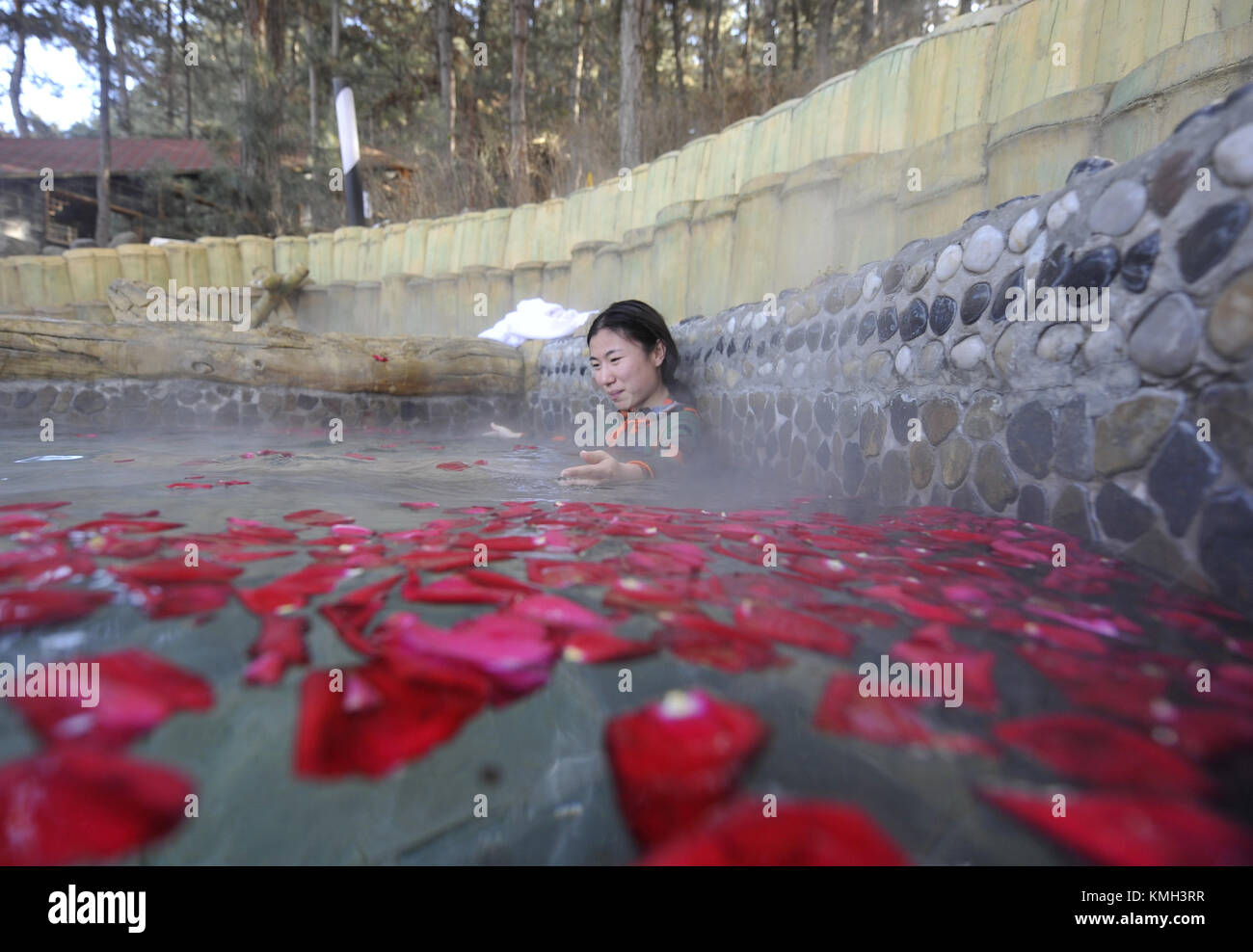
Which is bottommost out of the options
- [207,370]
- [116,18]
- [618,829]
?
[618,829]

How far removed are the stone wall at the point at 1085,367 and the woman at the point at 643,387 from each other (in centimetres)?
70

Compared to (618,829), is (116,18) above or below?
above

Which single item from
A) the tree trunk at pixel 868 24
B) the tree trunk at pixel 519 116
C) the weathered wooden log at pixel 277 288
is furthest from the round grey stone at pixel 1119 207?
the tree trunk at pixel 868 24

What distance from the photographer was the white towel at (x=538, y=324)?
18.3ft

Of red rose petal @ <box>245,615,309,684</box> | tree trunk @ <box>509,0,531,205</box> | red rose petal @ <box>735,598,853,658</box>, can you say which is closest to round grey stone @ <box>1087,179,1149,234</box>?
red rose petal @ <box>735,598,853,658</box>

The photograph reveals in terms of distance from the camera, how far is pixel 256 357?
429 centimetres

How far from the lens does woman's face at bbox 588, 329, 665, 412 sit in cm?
300

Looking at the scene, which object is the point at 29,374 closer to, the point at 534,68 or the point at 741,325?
the point at 741,325

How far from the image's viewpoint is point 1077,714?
1.95 feet

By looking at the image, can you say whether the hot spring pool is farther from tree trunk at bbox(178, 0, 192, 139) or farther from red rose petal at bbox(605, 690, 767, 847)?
tree trunk at bbox(178, 0, 192, 139)

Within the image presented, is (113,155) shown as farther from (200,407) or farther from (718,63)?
(200,407)

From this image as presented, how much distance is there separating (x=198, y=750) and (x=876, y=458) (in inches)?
73.1

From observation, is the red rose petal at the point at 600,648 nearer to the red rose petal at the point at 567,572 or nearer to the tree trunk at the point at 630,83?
the red rose petal at the point at 567,572
